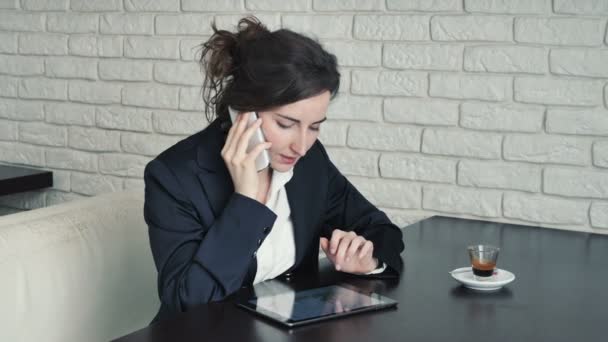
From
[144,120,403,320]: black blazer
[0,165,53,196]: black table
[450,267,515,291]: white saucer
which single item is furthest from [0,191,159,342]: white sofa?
[0,165,53,196]: black table

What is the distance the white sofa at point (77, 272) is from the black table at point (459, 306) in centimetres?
40

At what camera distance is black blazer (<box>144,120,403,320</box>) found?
144cm

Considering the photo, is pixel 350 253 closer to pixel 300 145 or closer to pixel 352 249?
pixel 352 249

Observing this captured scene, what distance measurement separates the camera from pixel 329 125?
2398 mm

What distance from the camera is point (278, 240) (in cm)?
→ 171

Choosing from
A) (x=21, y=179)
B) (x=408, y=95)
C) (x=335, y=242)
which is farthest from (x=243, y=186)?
(x=21, y=179)

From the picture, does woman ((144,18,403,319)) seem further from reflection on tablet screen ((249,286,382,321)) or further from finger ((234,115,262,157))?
reflection on tablet screen ((249,286,382,321))

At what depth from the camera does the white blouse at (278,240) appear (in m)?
1.68

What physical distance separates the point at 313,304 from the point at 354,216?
0.55 meters

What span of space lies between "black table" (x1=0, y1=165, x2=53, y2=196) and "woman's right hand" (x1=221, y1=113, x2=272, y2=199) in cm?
Answer: 137

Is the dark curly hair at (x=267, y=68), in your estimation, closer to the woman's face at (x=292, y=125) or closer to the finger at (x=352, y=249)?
the woman's face at (x=292, y=125)

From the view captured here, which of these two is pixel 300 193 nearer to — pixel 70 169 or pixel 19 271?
pixel 19 271

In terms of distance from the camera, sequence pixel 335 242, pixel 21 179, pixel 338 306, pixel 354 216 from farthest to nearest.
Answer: pixel 21 179 < pixel 354 216 < pixel 335 242 < pixel 338 306

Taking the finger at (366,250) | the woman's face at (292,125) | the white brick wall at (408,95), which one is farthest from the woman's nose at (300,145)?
the white brick wall at (408,95)
